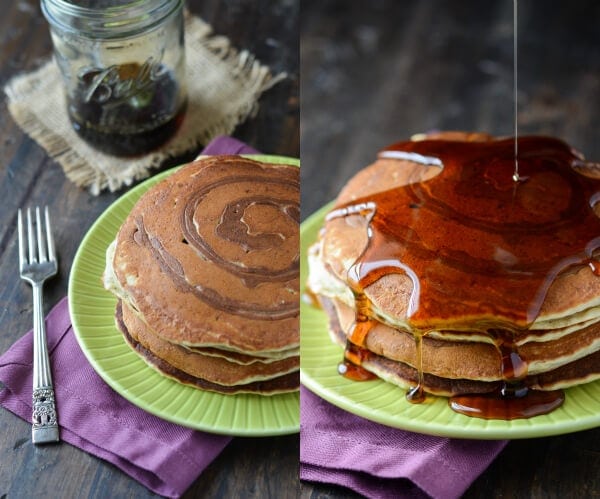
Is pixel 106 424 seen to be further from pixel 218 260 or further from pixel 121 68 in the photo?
pixel 121 68

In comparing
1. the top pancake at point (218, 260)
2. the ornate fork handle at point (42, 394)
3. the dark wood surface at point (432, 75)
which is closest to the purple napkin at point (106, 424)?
the ornate fork handle at point (42, 394)

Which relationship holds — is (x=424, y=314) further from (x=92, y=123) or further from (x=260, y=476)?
(x=92, y=123)

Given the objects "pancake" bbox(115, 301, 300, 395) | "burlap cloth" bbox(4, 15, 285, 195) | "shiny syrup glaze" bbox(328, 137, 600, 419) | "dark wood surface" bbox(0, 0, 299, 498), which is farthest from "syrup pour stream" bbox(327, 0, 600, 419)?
"burlap cloth" bbox(4, 15, 285, 195)

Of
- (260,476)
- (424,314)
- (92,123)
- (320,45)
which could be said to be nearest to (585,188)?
(424,314)

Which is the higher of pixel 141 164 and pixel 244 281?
pixel 244 281

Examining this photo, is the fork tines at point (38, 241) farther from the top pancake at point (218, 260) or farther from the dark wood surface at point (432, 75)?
the dark wood surface at point (432, 75)

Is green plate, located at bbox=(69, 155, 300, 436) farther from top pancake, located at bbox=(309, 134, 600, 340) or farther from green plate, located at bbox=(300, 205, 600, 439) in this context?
top pancake, located at bbox=(309, 134, 600, 340)
